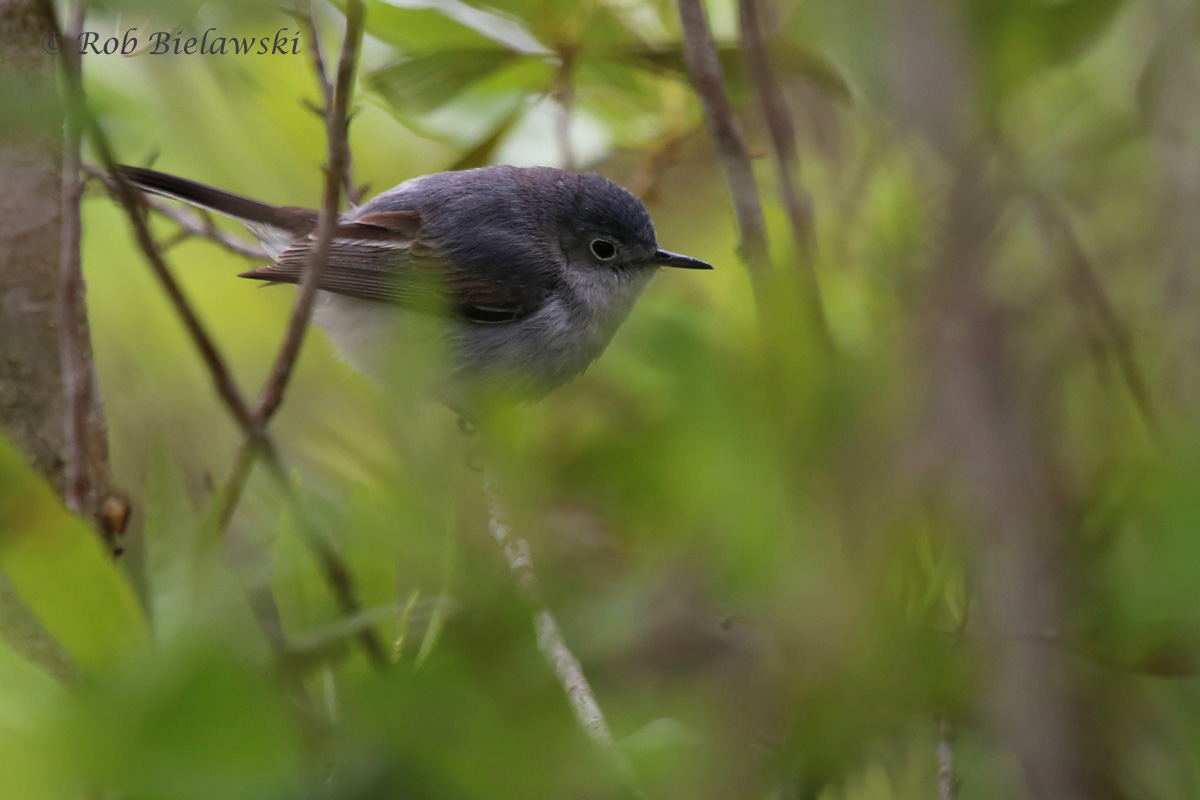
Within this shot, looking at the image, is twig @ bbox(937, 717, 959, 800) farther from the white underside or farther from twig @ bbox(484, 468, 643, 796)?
the white underside

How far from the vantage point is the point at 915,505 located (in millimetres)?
566

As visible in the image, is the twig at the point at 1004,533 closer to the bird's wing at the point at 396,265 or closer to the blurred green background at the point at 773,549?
the blurred green background at the point at 773,549

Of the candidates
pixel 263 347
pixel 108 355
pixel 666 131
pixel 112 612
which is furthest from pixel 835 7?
pixel 108 355

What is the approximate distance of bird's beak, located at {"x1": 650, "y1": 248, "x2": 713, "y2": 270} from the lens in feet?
6.69

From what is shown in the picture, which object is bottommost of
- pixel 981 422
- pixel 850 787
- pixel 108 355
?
pixel 108 355

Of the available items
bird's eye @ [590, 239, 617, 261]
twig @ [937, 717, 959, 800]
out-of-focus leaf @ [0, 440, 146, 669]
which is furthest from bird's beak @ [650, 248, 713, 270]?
out-of-focus leaf @ [0, 440, 146, 669]

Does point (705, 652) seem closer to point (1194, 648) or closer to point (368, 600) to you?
point (368, 600)

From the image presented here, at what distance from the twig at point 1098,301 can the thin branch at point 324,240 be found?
25.3 inches

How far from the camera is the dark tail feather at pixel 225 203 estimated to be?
1.74 metres

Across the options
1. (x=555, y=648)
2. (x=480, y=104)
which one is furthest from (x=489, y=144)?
(x=555, y=648)

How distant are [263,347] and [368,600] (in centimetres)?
144

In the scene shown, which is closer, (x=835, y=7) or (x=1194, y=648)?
(x=1194, y=648)

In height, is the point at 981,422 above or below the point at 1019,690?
above

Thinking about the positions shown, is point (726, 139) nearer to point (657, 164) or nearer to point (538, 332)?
point (657, 164)
